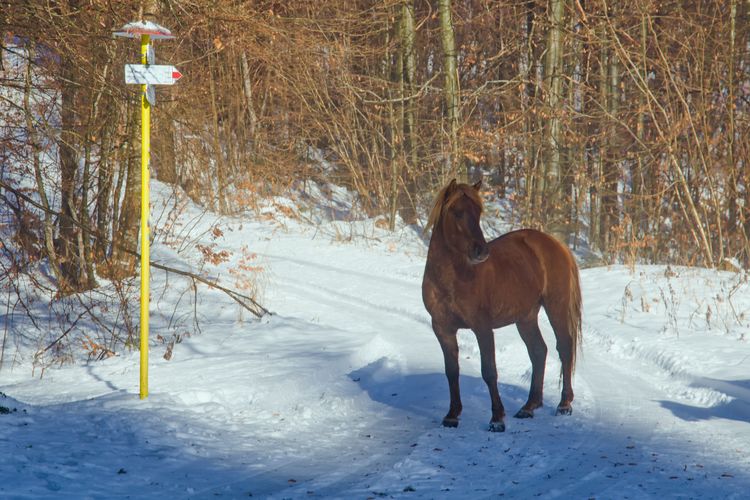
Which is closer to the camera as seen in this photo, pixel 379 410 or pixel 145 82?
A: pixel 145 82

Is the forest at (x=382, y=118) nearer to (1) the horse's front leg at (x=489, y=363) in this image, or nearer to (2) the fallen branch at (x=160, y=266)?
(2) the fallen branch at (x=160, y=266)

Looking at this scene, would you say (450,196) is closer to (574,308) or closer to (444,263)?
(444,263)

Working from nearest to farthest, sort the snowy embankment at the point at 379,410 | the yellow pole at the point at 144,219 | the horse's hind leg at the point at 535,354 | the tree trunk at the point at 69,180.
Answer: the snowy embankment at the point at 379,410, the yellow pole at the point at 144,219, the horse's hind leg at the point at 535,354, the tree trunk at the point at 69,180

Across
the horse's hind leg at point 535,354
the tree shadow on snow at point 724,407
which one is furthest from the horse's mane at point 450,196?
the tree shadow on snow at point 724,407

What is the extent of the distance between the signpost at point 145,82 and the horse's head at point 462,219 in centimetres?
262

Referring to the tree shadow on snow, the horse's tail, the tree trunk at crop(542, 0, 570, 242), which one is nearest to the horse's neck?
the horse's tail

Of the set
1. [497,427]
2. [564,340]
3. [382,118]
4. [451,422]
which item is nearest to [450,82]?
[382,118]

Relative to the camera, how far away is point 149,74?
705 cm

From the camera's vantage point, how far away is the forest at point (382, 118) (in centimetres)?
1023

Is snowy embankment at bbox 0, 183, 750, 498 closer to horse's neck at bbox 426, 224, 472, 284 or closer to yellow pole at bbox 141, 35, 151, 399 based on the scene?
yellow pole at bbox 141, 35, 151, 399

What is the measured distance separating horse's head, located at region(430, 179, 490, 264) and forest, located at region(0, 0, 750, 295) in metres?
4.41

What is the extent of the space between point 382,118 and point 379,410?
50.7ft

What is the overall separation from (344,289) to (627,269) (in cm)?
544

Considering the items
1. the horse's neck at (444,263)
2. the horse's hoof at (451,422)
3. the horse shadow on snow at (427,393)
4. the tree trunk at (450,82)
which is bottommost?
the horse shadow on snow at (427,393)
